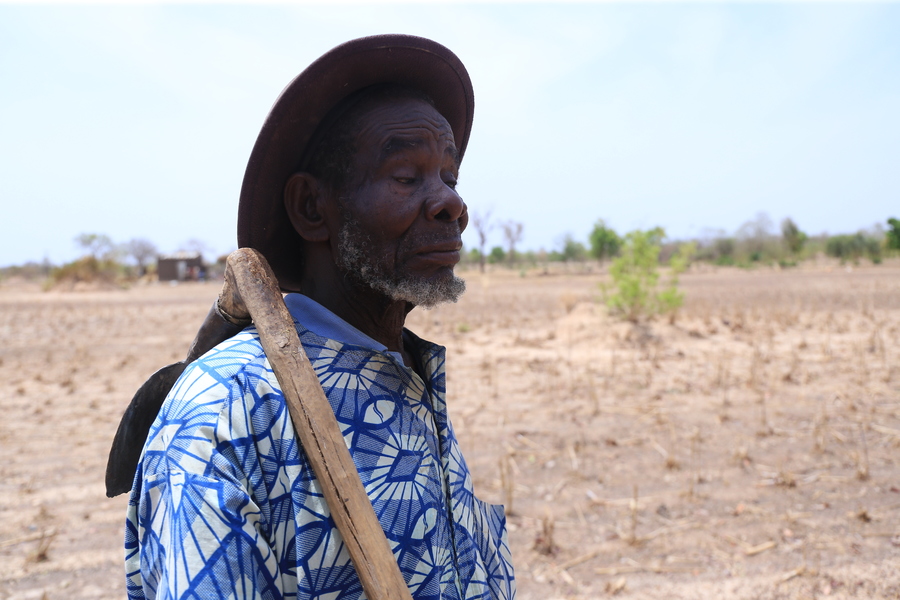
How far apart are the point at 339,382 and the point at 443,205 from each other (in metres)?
0.44

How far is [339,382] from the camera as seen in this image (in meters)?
1.16

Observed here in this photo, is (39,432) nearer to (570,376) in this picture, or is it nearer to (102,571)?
(102,571)

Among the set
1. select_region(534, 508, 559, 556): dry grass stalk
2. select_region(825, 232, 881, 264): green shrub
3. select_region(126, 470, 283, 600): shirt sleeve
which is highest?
select_region(825, 232, 881, 264): green shrub

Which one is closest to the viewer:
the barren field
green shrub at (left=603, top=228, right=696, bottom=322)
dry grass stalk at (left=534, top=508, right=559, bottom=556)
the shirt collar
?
the shirt collar

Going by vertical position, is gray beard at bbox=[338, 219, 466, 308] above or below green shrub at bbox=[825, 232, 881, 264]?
below

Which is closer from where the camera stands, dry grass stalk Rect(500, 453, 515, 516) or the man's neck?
the man's neck

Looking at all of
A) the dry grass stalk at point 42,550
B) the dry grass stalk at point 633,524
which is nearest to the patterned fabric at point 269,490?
the dry grass stalk at point 633,524

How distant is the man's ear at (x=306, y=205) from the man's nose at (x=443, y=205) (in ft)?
0.89

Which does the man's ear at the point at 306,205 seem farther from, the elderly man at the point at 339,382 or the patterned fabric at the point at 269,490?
the patterned fabric at the point at 269,490

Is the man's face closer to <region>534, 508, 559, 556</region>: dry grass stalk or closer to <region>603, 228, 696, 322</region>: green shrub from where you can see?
<region>534, 508, 559, 556</region>: dry grass stalk

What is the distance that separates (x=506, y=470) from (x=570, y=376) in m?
3.13

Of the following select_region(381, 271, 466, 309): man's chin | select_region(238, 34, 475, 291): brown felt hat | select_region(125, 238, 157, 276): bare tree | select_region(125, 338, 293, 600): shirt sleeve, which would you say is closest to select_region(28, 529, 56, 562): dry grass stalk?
select_region(238, 34, 475, 291): brown felt hat

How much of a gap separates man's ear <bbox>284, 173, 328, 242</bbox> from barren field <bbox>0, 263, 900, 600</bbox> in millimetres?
2554

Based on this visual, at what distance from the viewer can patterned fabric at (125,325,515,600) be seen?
0.90m
